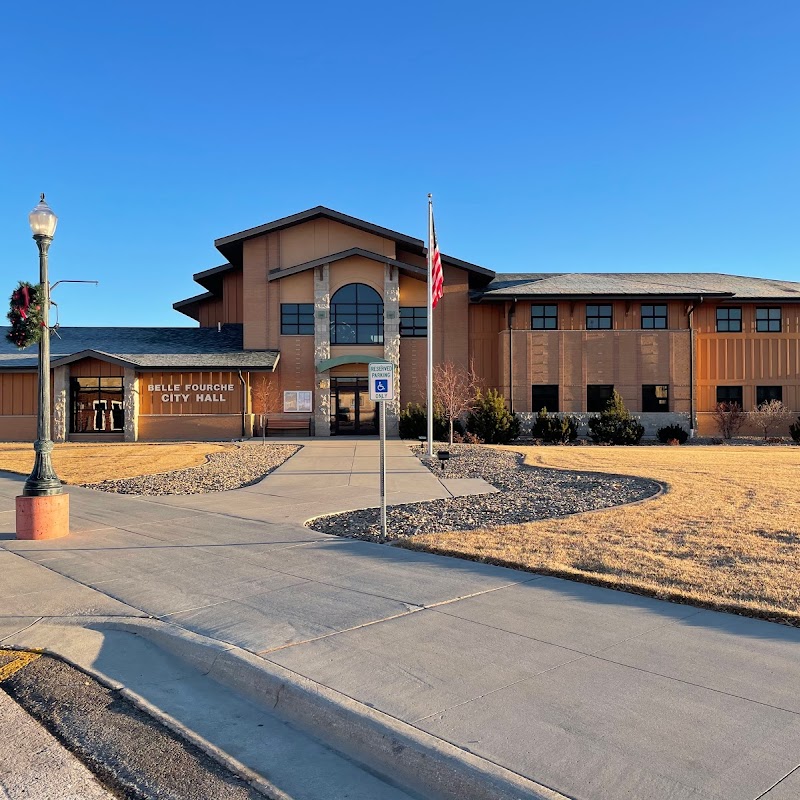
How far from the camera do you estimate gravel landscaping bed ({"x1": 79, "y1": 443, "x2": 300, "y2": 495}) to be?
605 inches

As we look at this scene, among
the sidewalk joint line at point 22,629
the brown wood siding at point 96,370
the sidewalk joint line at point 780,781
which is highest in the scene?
the brown wood siding at point 96,370

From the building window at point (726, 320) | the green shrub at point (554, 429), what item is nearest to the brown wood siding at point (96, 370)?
the green shrub at point (554, 429)

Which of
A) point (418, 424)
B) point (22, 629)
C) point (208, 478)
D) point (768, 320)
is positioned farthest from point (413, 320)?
point (22, 629)

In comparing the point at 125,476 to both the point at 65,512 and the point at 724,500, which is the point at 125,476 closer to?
the point at 65,512

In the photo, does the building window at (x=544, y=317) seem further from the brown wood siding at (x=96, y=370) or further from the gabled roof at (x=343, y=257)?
the brown wood siding at (x=96, y=370)

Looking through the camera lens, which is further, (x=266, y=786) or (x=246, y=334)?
(x=246, y=334)

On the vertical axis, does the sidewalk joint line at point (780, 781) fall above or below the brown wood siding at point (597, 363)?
below

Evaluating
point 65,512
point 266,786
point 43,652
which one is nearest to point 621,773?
point 266,786

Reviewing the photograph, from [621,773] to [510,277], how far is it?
37646 millimetres

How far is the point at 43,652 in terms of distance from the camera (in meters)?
5.54

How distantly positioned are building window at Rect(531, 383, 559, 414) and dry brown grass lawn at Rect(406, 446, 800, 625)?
65.0 ft

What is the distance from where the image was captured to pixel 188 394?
3206cm

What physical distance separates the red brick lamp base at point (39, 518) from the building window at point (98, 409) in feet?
75.9

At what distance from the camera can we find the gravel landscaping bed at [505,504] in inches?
406
